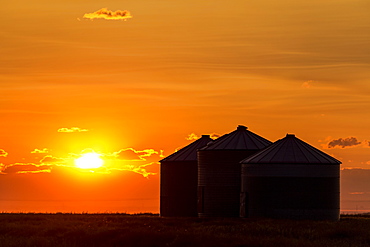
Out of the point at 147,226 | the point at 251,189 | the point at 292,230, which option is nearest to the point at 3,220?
the point at 147,226

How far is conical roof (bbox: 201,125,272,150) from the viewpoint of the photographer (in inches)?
3231

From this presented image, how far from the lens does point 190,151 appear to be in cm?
8981

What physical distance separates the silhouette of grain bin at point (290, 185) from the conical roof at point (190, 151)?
12094mm

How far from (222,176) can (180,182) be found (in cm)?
840

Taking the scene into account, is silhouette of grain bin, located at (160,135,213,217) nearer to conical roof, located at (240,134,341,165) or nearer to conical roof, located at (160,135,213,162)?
conical roof, located at (160,135,213,162)

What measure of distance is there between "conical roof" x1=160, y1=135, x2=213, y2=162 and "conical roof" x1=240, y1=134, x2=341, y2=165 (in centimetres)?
1144

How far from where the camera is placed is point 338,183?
78.6 metres

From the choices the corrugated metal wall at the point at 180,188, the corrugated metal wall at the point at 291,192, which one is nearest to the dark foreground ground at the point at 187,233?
the corrugated metal wall at the point at 291,192

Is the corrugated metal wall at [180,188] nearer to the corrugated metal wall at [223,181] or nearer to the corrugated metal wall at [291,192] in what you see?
the corrugated metal wall at [223,181]

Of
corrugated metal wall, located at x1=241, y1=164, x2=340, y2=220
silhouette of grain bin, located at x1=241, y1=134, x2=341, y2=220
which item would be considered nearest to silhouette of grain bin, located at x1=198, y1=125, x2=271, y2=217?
silhouette of grain bin, located at x1=241, y1=134, x2=341, y2=220

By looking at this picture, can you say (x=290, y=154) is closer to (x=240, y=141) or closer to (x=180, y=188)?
(x=240, y=141)

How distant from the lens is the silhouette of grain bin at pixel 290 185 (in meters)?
75.4

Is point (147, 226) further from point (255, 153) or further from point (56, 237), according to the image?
point (255, 153)

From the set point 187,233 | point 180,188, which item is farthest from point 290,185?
point 187,233
